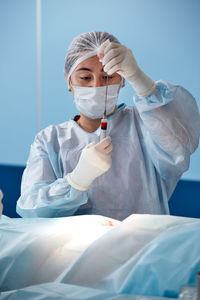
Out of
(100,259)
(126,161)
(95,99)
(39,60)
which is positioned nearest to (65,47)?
(39,60)

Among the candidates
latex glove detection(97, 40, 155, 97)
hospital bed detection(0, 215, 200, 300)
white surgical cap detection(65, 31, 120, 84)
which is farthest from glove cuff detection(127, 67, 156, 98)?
hospital bed detection(0, 215, 200, 300)

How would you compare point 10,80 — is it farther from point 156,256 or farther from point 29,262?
point 156,256

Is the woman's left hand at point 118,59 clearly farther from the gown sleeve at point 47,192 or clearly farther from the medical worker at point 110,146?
the gown sleeve at point 47,192

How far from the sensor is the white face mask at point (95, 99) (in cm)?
193

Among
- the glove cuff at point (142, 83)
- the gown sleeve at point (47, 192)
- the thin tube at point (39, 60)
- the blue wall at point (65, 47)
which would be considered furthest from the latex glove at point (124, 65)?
the thin tube at point (39, 60)

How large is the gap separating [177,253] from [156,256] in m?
0.06

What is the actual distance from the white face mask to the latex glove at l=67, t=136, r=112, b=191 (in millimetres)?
286

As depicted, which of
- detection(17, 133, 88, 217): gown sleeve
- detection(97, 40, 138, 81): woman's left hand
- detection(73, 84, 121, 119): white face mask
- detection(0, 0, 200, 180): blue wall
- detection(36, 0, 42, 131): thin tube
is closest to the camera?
detection(97, 40, 138, 81): woman's left hand

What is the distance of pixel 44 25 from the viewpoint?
10.6ft

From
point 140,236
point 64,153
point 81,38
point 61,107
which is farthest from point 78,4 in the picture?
point 140,236

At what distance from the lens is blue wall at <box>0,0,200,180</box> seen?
272cm

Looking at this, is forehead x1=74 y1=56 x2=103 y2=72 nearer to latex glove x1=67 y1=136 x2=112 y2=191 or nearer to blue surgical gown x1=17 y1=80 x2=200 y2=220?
blue surgical gown x1=17 y1=80 x2=200 y2=220

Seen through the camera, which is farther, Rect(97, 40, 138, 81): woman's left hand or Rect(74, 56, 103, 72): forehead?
Rect(74, 56, 103, 72): forehead

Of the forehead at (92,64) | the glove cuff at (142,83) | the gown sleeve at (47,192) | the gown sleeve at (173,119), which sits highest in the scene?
the forehead at (92,64)
